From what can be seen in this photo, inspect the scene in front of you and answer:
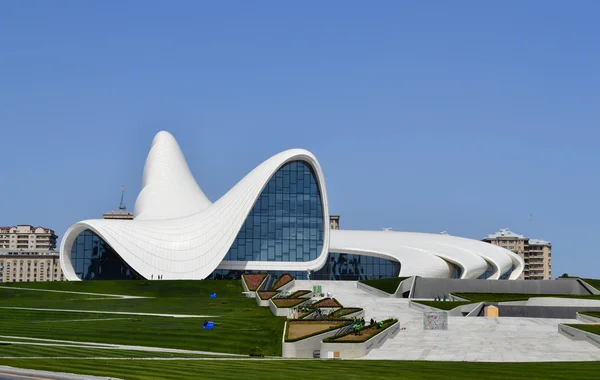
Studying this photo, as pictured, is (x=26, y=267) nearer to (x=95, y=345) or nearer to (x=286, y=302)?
(x=286, y=302)

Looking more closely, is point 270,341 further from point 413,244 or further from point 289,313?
point 413,244

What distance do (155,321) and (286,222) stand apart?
37.7 m

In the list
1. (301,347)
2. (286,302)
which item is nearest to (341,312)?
(286,302)

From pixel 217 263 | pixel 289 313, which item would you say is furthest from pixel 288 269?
pixel 289 313

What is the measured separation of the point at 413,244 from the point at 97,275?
29.4 m

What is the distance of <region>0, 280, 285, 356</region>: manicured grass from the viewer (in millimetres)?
34188

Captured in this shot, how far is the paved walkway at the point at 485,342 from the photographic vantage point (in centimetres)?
2923

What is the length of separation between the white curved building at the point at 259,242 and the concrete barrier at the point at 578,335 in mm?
40897

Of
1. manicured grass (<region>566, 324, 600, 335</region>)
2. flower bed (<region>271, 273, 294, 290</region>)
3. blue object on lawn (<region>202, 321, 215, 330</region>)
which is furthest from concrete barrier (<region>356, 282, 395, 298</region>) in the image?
manicured grass (<region>566, 324, 600, 335</region>)

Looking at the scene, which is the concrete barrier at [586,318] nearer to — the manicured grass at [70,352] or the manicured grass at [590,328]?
the manicured grass at [590,328]

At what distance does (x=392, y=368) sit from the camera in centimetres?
2441

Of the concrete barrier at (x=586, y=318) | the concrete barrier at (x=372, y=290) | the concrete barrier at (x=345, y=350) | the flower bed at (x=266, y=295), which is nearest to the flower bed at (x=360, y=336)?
the concrete barrier at (x=345, y=350)

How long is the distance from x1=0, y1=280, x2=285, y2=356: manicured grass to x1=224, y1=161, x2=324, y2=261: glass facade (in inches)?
560

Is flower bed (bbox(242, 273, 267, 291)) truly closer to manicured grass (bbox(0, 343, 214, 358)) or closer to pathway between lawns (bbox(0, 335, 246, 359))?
pathway between lawns (bbox(0, 335, 246, 359))
